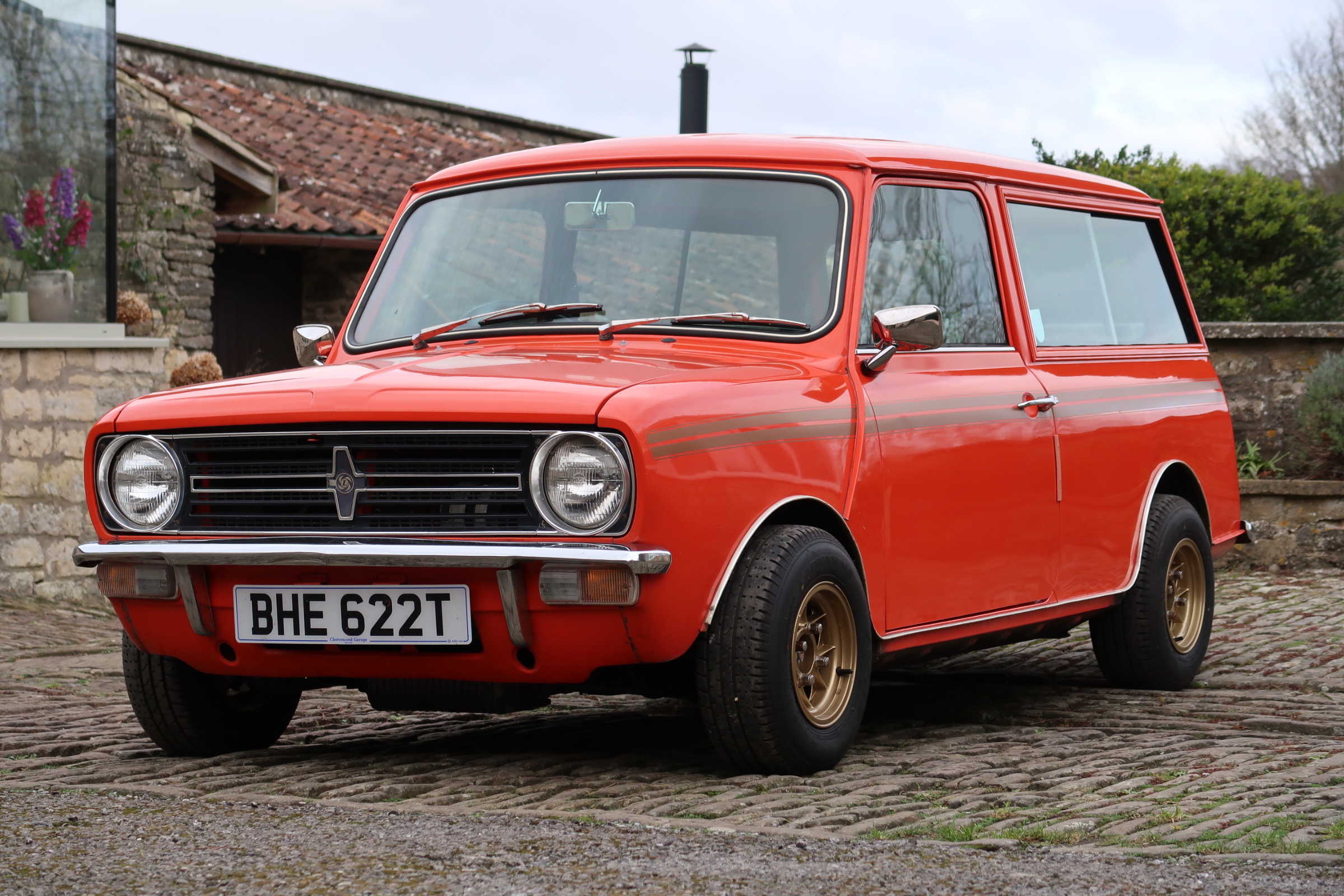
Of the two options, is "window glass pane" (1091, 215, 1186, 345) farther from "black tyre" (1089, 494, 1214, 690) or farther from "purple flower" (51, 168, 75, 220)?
"purple flower" (51, 168, 75, 220)

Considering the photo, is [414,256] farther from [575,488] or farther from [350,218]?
[350,218]

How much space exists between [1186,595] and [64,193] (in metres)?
7.66

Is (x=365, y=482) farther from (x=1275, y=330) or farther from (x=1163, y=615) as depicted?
(x=1275, y=330)

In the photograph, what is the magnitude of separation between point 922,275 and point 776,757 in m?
1.89

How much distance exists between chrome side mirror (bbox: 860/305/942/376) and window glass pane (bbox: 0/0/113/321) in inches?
288

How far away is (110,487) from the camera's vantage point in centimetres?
532

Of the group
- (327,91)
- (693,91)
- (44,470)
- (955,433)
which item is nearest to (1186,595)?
(955,433)

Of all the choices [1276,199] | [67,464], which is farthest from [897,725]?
[1276,199]

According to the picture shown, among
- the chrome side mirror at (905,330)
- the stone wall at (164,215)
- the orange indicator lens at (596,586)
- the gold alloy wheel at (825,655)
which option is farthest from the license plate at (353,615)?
the stone wall at (164,215)

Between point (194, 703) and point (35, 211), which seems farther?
point (35, 211)

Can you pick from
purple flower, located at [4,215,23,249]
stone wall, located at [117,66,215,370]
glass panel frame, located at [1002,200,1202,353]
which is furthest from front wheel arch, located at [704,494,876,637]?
stone wall, located at [117,66,215,370]

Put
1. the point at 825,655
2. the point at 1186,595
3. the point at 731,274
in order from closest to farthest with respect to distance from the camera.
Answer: the point at 825,655 < the point at 731,274 < the point at 1186,595

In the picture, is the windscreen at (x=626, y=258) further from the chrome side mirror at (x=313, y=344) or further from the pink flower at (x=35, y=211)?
the pink flower at (x=35, y=211)

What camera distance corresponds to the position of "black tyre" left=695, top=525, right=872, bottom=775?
196 inches
